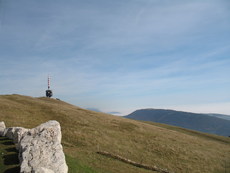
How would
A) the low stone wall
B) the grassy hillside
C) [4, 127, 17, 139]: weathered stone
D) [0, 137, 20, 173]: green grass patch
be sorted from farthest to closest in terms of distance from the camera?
the grassy hillside → [4, 127, 17, 139]: weathered stone → [0, 137, 20, 173]: green grass patch → the low stone wall

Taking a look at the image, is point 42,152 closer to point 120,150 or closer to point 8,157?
point 8,157

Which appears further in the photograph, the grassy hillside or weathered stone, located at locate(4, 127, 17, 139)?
the grassy hillside

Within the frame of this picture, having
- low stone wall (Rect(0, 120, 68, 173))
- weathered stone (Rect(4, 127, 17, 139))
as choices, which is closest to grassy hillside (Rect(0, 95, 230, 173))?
low stone wall (Rect(0, 120, 68, 173))

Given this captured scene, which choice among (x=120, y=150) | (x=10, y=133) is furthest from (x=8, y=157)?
(x=120, y=150)

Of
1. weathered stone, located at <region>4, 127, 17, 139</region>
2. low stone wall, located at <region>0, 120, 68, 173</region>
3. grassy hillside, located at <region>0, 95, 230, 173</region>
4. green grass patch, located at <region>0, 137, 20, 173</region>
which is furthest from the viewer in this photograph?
grassy hillside, located at <region>0, 95, 230, 173</region>

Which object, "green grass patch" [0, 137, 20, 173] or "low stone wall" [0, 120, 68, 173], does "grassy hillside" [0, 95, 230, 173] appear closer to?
"low stone wall" [0, 120, 68, 173]

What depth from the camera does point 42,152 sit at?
1655 centimetres

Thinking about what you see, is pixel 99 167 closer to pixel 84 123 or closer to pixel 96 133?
pixel 96 133

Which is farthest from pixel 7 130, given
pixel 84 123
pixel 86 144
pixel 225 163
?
pixel 225 163

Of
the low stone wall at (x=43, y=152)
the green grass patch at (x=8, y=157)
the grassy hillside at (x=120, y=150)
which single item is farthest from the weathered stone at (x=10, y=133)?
the grassy hillside at (x=120, y=150)

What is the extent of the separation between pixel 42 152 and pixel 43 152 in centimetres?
9

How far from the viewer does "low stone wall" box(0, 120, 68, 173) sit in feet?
48.5

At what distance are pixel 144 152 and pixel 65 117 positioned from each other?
23.7 m

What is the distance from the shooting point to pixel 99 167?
968 inches
